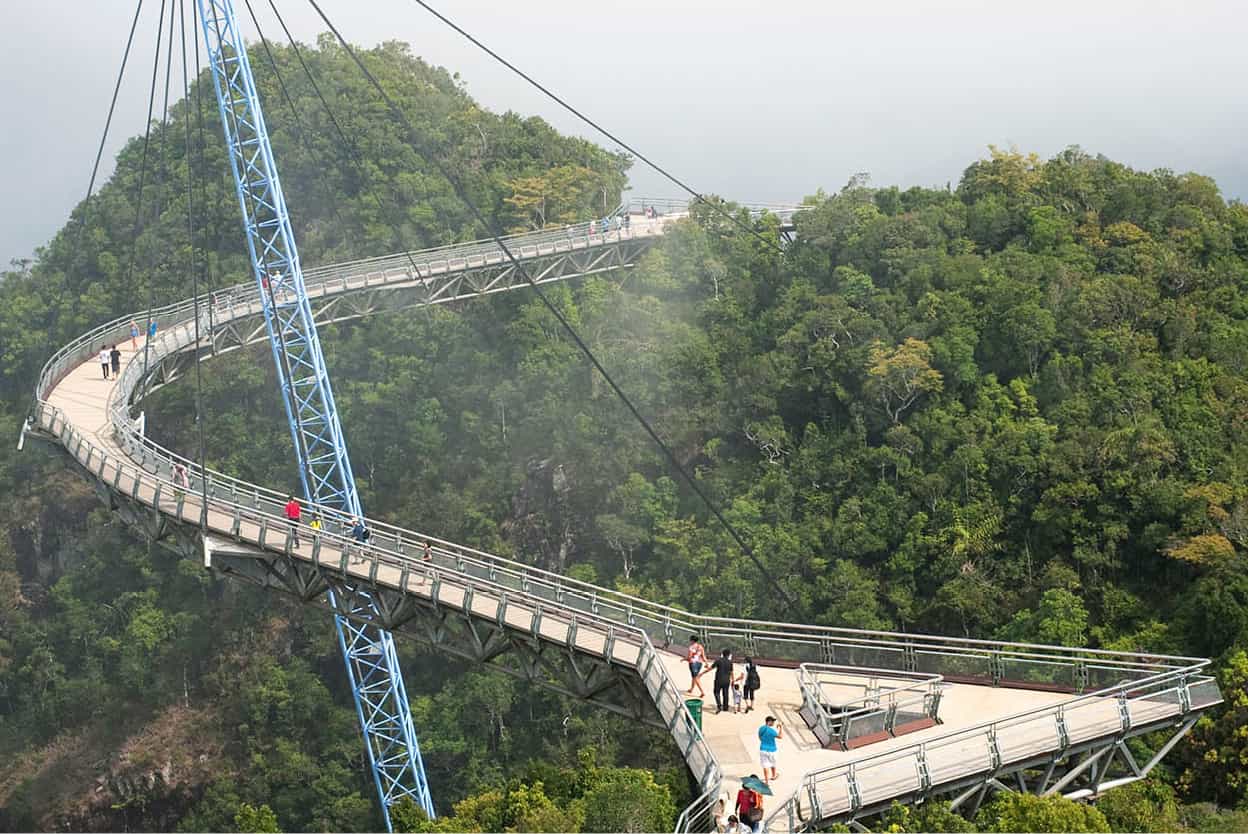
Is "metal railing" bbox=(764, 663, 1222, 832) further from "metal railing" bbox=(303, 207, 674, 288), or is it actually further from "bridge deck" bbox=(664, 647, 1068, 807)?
"metal railing" bbox=(303, 207, 674, 288)

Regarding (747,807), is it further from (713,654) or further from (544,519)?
(544,519)

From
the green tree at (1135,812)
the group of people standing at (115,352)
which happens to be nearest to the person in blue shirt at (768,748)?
the green tree at (1135,812)

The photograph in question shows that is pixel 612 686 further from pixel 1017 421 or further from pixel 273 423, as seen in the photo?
pixel 273 423

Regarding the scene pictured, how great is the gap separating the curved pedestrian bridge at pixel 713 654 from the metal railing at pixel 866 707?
0.40ft

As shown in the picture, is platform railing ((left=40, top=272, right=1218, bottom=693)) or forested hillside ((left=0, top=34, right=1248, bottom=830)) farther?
forested hillside ((left=0, top=34, right=1248, bottom=830))

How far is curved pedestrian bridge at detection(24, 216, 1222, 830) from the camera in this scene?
78.9 ft

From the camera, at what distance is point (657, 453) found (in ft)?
183

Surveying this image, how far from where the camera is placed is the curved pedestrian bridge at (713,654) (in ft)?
78.9

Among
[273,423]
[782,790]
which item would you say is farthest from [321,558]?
[273,423]

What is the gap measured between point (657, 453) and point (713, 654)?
2660 centimetres

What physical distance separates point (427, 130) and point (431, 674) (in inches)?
1244

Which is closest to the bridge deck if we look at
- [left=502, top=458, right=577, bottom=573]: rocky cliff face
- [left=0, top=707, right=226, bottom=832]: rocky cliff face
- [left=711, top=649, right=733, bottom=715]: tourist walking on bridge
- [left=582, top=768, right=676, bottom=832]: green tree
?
[left=711, top=649, right=733, bottom=715]: tourist walking on bridge

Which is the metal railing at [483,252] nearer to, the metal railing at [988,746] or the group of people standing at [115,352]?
the group of people standing at [115,352]

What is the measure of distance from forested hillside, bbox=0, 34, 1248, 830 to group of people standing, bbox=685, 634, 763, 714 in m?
5.80
